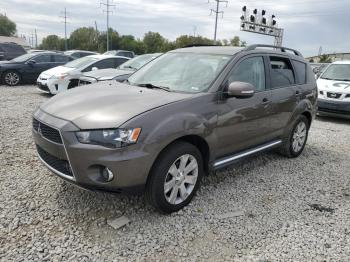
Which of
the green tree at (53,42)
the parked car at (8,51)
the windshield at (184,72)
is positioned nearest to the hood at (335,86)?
the windshield at (184,72)

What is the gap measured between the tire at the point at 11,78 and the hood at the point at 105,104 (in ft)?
34.2

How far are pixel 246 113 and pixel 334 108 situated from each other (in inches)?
246

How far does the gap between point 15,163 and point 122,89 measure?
77.4 inches

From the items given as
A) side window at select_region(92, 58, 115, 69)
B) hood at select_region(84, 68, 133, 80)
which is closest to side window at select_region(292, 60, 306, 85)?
hood at select_region(84, 68, 133, 80)

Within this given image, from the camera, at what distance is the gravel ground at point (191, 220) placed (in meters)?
2.90

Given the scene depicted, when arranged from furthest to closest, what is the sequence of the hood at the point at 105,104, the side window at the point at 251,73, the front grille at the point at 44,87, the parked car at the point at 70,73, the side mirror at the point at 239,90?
the front grille at the point at 44,87, the parked car at the point at 70,73, the side window at the point at 251,73, the side mirror at the point at 239,90, the hood at the point at 105,104

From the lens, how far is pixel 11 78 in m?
12.9

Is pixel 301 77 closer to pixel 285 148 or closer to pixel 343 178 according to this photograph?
pixel 285 148

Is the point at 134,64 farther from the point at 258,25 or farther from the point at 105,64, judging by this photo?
the point at 258,25

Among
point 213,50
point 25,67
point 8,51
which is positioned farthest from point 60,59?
point 213,50

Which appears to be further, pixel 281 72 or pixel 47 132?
pixel 281 72

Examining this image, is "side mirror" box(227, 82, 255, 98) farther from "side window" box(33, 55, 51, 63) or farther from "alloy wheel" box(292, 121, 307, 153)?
"side window" box(33, 55, 51, 63)

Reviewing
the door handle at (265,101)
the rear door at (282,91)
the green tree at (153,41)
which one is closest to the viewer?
the door handle at (265,101)

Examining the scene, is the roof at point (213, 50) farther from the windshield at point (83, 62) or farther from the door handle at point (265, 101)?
the windshield at point (83, 62)
